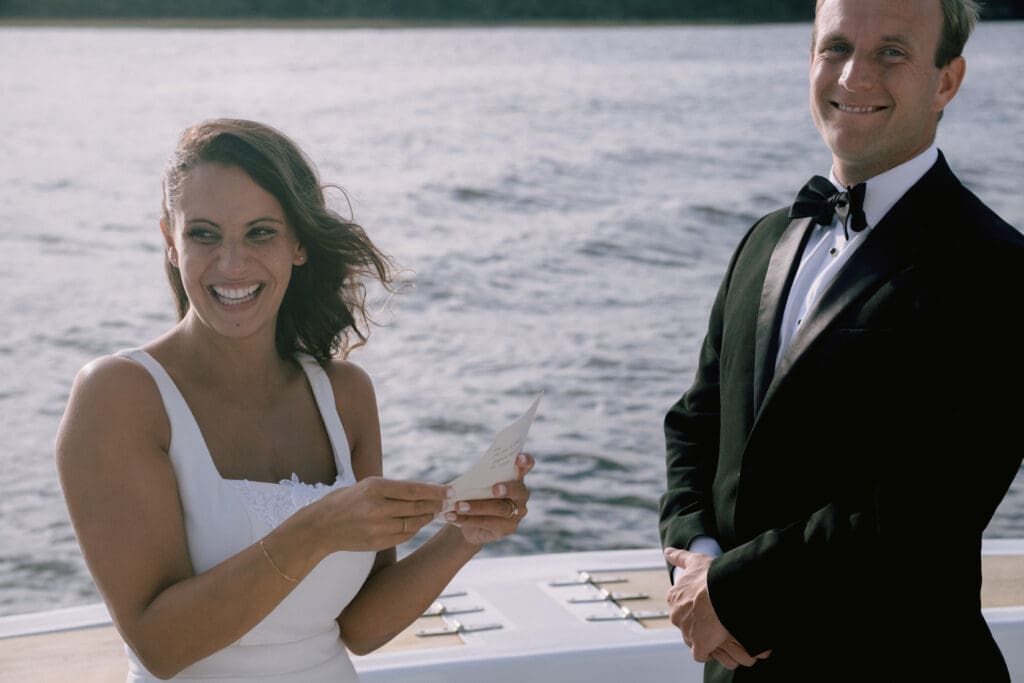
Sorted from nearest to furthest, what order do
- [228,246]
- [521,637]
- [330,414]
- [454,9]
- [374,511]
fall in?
[374,511]
[228,246]
[330,414]
[521,637]
[454,9]

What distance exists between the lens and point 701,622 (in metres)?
1.72

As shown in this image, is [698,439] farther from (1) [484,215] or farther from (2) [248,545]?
(1) [484,215]

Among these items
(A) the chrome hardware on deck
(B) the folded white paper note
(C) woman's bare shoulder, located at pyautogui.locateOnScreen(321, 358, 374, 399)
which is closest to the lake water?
(A) the chrome hardware on deck

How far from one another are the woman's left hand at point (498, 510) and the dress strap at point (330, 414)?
0.22 metres

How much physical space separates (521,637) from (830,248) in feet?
3.22

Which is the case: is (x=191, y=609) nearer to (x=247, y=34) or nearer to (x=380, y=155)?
(x=380, y=155)

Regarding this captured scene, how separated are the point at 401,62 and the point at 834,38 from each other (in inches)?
962

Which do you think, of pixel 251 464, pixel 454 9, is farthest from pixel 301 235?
pixel 454 9

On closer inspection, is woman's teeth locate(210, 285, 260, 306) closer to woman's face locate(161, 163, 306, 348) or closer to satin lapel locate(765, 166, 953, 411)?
woman's face locate(161, 163, 306, 348)

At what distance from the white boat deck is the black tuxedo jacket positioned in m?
0.55

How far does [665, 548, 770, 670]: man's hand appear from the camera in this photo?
1.71 metres

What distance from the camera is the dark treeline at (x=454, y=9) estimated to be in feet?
71.9

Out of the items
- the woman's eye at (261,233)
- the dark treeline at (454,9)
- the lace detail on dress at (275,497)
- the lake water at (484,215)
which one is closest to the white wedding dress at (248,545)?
the lace detail on dress at (275,497)

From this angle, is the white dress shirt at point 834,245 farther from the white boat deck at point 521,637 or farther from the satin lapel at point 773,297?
the white boat deck at point 521,637
